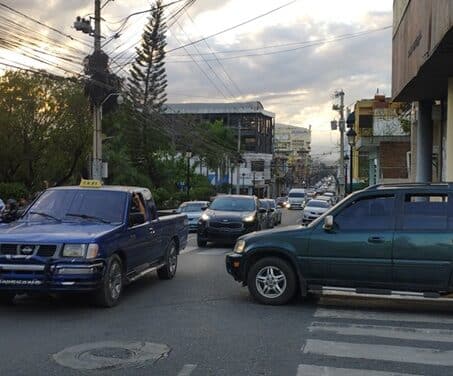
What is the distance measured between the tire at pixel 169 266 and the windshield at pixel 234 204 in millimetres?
7763

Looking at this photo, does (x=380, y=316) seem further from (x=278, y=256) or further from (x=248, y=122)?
(x=248, y=122)

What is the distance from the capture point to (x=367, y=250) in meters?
8.69

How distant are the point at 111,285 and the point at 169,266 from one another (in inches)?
123

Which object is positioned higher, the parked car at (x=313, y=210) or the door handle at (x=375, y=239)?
the door handle at (x=375, y=239)

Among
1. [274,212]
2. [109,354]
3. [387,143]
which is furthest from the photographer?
[387,143]

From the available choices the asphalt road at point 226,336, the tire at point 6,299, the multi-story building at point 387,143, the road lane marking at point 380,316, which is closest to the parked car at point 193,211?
the multi-story building at point 387,143

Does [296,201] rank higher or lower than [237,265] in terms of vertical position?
lower

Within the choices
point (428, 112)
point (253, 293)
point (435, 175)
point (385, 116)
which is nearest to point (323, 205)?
point (385, 116)

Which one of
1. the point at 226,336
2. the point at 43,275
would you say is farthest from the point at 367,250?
the point at 43,275

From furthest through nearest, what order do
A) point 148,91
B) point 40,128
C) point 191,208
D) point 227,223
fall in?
point 148,91, point 40,128, point 191,208, point 227,223

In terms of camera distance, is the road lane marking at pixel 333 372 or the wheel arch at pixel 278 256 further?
the wheel arch at pixel 278 256

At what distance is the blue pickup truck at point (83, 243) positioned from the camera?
821 cm

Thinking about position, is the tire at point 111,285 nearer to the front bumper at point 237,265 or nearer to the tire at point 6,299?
the tire at point 6,299

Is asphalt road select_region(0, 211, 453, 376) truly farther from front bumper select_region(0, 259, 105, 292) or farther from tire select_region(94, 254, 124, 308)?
front bumper select_region(0, 259, 105, 292)
